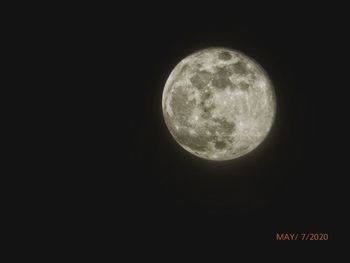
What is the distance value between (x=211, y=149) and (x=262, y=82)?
1472 millimetres

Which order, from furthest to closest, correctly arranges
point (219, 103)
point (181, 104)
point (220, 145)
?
point (220, 145) → point (181, 104) → point (219, 103)

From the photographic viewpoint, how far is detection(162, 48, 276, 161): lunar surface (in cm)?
504

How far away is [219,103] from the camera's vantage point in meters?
5.01

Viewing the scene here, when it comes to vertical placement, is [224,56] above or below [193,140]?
above

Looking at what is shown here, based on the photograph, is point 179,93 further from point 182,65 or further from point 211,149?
point 211,149

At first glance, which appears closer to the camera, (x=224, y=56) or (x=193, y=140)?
(x=224, y=56)

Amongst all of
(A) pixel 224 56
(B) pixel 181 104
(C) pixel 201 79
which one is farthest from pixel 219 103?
(A) pixel 224 56

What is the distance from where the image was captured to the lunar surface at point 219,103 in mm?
5039

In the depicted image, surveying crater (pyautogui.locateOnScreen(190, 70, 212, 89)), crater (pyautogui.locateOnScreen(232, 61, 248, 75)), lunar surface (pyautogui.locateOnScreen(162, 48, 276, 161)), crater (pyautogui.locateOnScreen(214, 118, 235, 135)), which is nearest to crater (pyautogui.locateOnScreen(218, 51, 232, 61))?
lunar surface (pyautogui.locateOnScreen(162, 48, 276, 161))

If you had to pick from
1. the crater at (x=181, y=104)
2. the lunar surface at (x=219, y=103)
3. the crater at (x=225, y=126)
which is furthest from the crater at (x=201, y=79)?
the crater at (x=225, y=126)

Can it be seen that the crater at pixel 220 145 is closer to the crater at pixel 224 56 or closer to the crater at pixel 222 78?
the crater at pixel 222 78

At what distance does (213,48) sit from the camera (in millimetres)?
→ 5773

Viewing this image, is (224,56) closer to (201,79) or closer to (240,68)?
(240,68)

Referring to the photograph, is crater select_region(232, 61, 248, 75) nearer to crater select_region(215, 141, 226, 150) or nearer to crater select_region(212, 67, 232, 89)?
crater select_region(212, 67, 232, 89)
